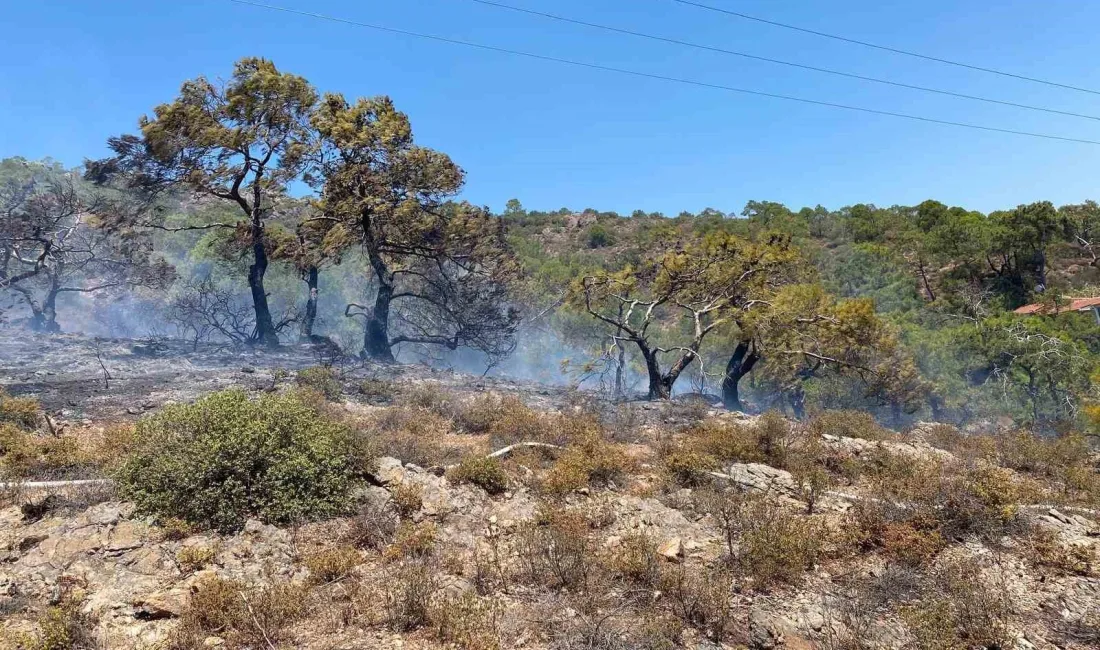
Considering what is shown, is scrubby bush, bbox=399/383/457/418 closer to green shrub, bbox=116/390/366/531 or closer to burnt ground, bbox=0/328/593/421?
burnt ground, bbox=0/328/593/421

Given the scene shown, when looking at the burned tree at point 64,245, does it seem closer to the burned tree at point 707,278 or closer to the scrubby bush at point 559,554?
the burned tree at point 707,278

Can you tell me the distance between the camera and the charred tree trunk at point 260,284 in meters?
21.2

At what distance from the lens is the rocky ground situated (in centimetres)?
482

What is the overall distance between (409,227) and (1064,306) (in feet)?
87.4

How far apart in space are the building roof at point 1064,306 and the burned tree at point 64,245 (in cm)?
3626

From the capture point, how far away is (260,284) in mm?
22188

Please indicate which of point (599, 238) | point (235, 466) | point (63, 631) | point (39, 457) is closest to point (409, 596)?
point (63, 631)

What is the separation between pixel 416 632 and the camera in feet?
15.8

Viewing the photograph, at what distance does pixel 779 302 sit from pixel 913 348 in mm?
→ 6493

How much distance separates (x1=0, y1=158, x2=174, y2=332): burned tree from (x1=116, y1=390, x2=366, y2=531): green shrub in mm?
19149

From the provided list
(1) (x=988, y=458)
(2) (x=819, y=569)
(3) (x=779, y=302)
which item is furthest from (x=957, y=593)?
(3) (x=779, y=302)

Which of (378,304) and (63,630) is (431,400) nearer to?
(63,630)

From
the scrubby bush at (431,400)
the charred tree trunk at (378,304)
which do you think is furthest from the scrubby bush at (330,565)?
the charred tree trunk at (378,304)

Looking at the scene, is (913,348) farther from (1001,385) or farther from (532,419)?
(532,419)
